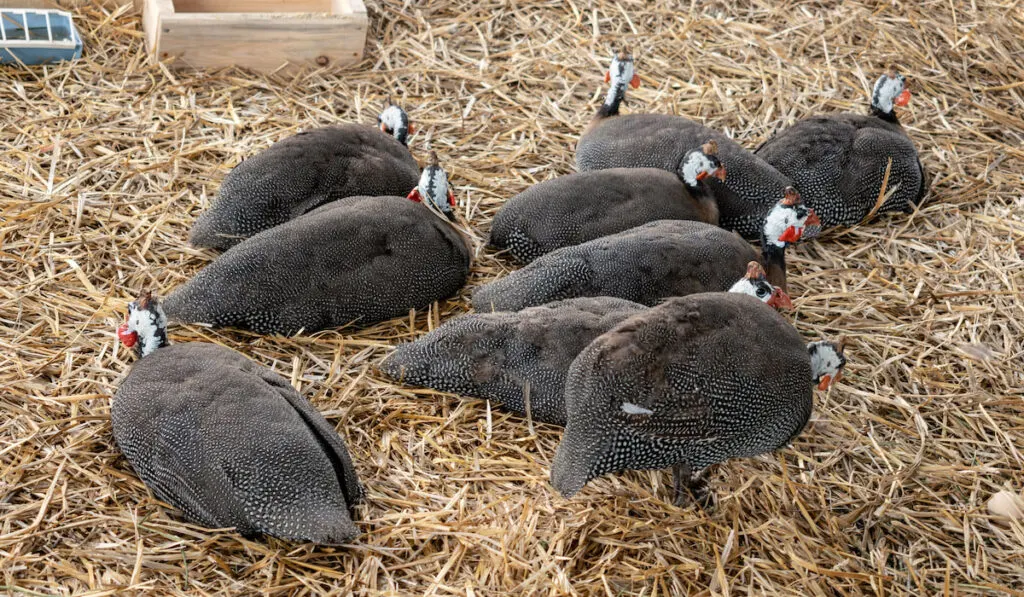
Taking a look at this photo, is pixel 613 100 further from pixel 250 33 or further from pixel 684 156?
pixel 250 33

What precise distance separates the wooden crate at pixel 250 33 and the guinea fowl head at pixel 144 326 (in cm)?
222

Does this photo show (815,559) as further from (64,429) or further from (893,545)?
(64,429)

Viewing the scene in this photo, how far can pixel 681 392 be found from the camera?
2920mm

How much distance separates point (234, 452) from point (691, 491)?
134cm

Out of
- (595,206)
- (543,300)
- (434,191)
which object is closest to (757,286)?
(543,300)

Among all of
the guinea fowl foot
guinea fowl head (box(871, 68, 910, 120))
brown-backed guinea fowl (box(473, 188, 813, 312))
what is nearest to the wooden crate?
brown-backed guinea fowl (box(473, 188, 813, 312))

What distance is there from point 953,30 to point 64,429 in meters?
4.81

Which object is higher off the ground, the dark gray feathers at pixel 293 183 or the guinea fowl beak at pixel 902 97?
the guinea fowl beak at pixel 902 97

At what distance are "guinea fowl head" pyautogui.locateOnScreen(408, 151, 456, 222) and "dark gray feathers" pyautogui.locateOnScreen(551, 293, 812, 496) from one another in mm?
1276

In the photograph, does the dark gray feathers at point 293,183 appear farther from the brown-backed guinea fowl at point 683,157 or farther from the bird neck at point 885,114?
the bird neck at point 885,114

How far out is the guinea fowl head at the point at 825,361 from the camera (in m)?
3.38

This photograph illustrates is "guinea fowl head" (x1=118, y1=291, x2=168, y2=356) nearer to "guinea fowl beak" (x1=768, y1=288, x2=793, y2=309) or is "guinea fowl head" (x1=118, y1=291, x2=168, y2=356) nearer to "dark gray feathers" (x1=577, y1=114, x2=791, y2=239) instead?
"guinea fowl beak" (x1=768, y1=288, x2=793, y2=309)

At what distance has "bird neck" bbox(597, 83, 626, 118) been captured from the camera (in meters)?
4.92

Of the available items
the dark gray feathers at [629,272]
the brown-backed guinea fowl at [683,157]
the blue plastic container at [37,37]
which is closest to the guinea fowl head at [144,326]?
the dark gray feathers at [629,272]
